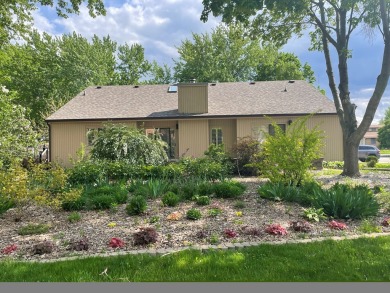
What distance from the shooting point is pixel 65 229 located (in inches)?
202

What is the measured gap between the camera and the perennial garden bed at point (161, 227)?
4.30 m

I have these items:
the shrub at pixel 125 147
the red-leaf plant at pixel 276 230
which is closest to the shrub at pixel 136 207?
the red-leaf plant at pixel 276 230

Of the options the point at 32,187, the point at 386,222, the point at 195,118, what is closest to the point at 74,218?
the point at 32,187

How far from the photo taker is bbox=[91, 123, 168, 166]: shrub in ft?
35.9

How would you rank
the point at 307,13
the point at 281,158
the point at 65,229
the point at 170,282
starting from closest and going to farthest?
1. the point at 170,282
2. the point at 65,229
3. the point at 281,158
4. the point at 307,13

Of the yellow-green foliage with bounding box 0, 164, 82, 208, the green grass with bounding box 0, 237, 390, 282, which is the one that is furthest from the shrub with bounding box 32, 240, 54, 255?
the yellow-green foliage with bounding box 0, 164, 82, 208

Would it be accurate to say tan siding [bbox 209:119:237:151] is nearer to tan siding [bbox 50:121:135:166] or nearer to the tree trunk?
tan siding [bbox 50:121:135:166]

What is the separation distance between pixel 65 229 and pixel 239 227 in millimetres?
2937

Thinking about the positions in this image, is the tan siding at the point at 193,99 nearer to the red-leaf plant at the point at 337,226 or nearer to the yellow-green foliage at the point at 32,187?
the yellow-green foliage at the point at 32,187

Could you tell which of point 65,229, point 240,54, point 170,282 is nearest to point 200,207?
point 65,229

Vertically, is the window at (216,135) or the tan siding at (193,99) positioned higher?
the tan siding at (193,99)

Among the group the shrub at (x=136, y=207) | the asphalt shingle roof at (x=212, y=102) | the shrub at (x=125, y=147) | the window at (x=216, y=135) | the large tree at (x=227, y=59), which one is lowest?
the shrub at (x=136, y=207)

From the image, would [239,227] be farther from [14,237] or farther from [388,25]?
[388,25]

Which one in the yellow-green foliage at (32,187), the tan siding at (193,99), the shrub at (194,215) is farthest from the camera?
the tan siding at (193,99)
